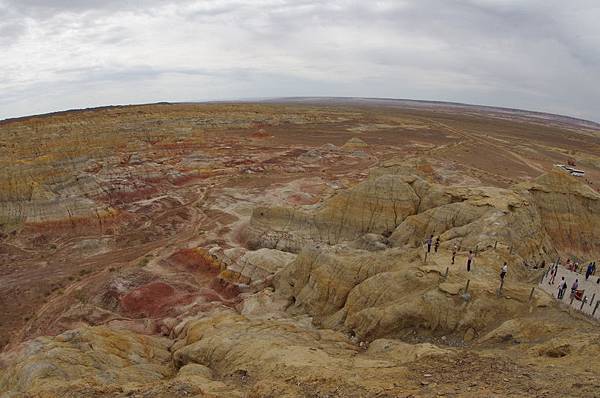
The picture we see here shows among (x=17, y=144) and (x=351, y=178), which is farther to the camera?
(x=17, y=144)

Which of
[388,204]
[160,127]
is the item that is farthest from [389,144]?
[388,204]

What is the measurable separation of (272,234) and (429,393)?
27185 millimetres

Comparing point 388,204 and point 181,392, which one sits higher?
point 388,204

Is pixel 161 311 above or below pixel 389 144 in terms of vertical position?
below

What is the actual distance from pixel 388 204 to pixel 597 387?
2458 cm

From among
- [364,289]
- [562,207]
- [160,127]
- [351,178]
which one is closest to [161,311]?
[364,289]

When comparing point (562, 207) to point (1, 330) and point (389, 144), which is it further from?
point (389, 144)

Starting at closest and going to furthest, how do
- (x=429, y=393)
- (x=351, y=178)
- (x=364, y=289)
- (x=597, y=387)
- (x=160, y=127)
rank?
(x=597, y=387) → (x=429, y=393) → (x=364, y=289) → (x=351, y=178) → (x=160, y=127)

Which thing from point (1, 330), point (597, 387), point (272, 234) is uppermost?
point (597, 387)

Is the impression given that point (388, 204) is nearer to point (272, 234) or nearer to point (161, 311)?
point (272, 234)

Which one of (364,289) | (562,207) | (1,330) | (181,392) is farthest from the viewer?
(562,207)

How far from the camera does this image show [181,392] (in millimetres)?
13188

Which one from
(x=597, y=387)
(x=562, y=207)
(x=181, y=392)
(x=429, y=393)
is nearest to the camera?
(x=597, y=387)

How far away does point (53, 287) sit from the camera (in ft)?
112
